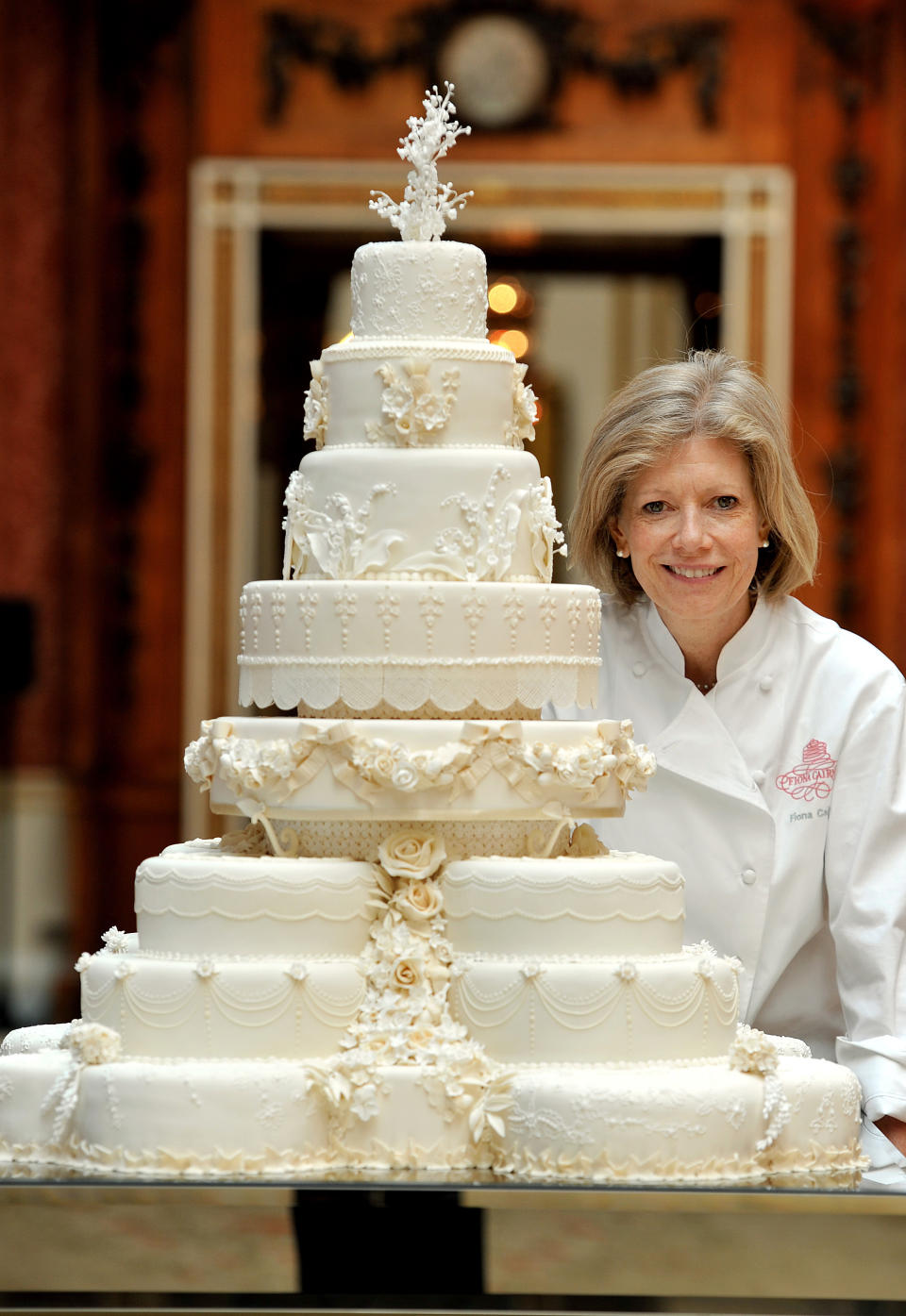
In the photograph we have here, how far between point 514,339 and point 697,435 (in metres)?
5.05

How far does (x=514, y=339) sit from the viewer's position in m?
8.20

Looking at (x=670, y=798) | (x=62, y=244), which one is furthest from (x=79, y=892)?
(x=670, y=798)

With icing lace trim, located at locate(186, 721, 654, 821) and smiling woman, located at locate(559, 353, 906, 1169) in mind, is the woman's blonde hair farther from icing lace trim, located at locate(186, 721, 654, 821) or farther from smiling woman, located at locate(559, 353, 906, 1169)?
icing lace trim, located at locate(186, 721, 654, 821)

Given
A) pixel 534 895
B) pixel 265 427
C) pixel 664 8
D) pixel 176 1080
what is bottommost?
pixel 176 1080

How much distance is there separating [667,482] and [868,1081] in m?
1.03

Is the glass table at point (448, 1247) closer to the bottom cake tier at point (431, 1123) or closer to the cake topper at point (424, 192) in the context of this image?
the bottom cake tier at point (431, 1123)

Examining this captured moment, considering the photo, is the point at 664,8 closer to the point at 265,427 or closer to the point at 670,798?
the point at 265,427

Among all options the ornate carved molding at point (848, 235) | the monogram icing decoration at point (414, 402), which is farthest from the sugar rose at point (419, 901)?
the ornate carved molding at point (848, 235)

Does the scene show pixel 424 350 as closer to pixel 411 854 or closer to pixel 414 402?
pixel 414 402

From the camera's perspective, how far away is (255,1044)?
9.02 ft

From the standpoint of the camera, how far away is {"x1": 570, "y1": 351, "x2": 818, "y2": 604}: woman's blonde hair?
325 centimetres

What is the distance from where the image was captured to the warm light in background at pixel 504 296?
8211 millimetres

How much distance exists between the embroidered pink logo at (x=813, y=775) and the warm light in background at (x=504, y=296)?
17.0 feet

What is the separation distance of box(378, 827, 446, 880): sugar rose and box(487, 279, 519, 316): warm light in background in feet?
18.3
